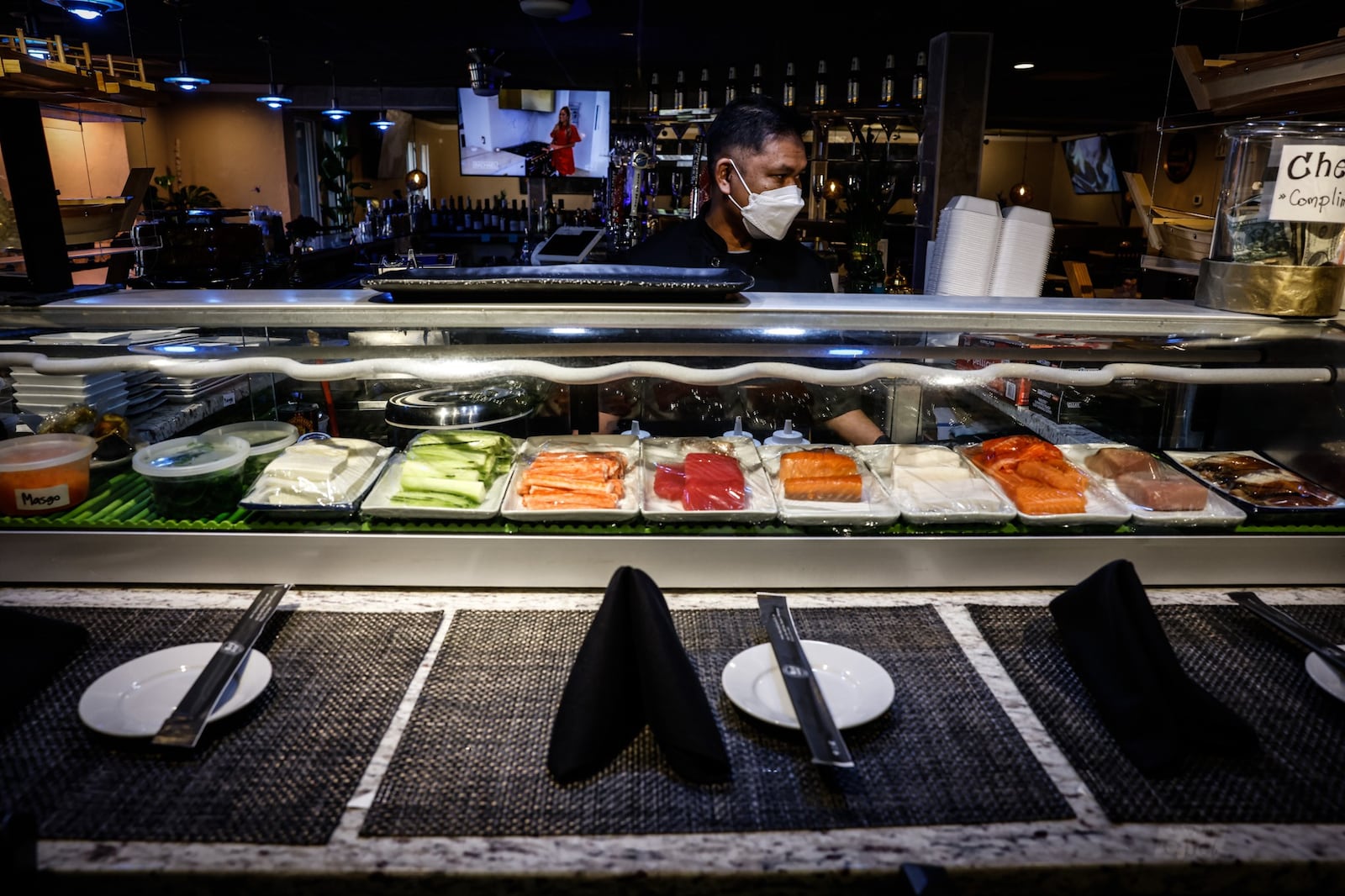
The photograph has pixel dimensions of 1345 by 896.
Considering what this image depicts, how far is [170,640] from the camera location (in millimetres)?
1476

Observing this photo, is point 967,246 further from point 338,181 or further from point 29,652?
point 338,181

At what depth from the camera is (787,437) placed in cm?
208

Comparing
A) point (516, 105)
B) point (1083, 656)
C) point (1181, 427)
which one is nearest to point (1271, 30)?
point (1181, 427)

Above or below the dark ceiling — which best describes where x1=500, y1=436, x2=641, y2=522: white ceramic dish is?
below

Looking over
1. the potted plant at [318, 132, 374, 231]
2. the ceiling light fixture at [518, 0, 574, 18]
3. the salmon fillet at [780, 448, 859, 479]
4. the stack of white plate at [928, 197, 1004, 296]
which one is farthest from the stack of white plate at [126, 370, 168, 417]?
the potted plant at [318, 132, 374, 231]

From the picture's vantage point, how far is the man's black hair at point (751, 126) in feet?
10.2

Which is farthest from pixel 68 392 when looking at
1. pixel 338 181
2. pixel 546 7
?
pixel 338 181

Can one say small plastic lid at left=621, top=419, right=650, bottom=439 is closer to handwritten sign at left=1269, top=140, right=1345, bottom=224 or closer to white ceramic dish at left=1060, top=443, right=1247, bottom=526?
white ceramic dish at left=1060, top=443, right=1247, bottom=526

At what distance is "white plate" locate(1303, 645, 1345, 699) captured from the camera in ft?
4.42

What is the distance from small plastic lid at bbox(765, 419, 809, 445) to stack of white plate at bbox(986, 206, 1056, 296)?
59 centimetres

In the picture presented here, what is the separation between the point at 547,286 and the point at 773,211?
1439 millimetres

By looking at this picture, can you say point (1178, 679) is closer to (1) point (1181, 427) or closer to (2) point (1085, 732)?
(2) point (1085, 732)

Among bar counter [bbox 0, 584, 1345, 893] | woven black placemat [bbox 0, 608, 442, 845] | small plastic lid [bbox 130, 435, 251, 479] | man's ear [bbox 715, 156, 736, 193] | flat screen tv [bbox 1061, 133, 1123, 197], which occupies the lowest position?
bar counter [bbox 0, 584, 1345, 893]

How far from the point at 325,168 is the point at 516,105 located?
15.2 feet
